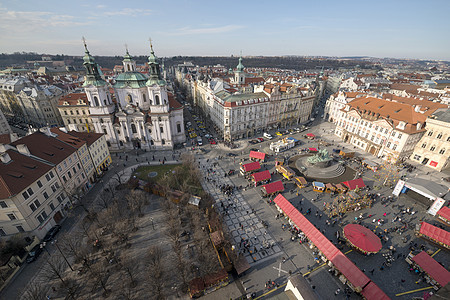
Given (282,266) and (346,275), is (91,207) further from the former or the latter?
(346,275)

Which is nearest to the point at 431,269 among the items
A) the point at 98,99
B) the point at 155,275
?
the point at 155,275

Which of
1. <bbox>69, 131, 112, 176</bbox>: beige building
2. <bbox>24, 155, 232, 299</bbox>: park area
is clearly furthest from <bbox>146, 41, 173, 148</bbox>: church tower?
<bbox>24, 155, 232, 299</bbox>: park area

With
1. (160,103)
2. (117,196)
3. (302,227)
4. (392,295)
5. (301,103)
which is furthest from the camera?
(301,103)

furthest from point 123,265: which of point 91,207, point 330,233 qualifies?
point 330,233

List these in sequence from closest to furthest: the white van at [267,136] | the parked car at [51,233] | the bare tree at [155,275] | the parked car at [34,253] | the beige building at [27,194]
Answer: the bare tree at [155,275] → the beige building at [27,194] → the parked car at [34,253] → the parked car at [51,233] → the white van at [267,136]

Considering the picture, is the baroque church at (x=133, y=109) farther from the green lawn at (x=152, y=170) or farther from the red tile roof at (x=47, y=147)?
the red tile roof at (x=47, y=147)

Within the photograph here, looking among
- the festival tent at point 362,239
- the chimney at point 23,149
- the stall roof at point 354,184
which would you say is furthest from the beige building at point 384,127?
the chimney at point 23,149
